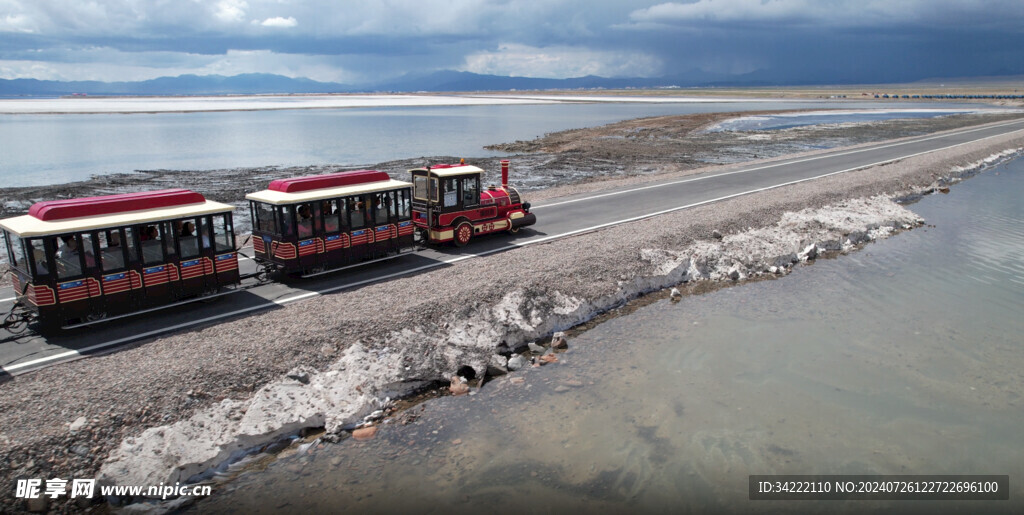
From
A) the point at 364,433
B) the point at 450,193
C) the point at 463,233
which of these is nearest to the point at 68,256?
the point at 364,433

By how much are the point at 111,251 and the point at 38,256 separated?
1.46m

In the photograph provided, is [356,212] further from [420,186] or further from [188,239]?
[188,239]

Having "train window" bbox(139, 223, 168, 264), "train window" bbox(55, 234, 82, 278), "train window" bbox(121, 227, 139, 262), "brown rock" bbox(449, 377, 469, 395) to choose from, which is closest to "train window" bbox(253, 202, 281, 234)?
"train window" bbox(139, 223, 168, 264)

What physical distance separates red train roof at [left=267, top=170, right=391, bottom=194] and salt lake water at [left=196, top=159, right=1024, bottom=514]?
9070 millimetres

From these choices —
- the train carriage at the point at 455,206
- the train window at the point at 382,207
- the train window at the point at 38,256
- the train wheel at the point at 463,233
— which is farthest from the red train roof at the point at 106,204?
the train wheel at the point at 463,233

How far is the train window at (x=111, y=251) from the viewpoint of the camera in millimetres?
15047

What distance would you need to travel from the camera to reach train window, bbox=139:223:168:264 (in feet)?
51.6

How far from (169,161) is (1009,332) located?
219ft

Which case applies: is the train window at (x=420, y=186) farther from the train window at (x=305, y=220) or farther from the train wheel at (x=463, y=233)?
the train window at (x=305, y=220)

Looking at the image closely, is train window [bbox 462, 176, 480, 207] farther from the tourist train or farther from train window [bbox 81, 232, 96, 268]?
train window [bbox 81, 232, 96, 268]

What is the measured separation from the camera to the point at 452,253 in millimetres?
22672

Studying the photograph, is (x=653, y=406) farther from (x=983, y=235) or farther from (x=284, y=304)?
(x=983, y=235)

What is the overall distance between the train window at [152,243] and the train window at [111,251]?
1.62ft
